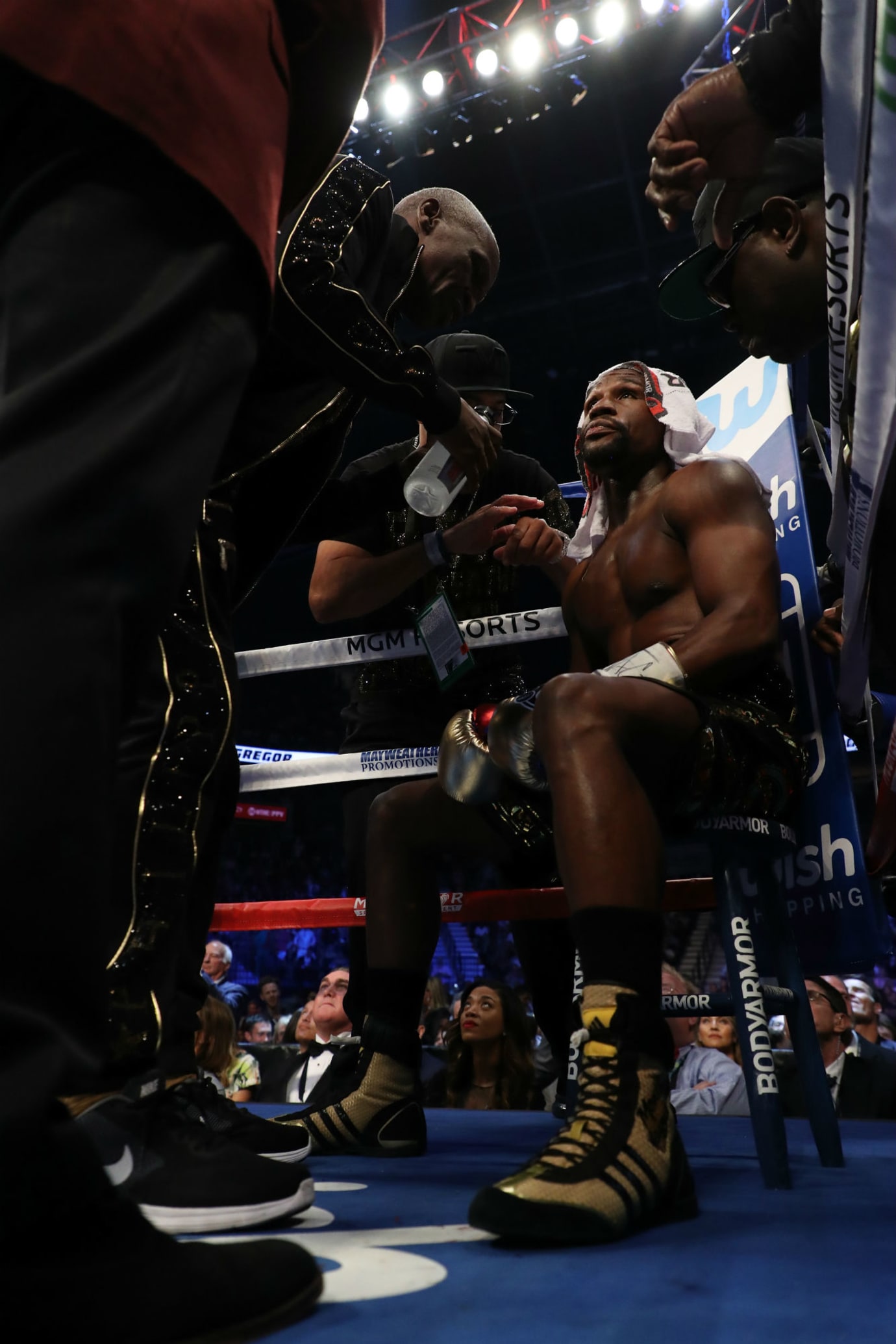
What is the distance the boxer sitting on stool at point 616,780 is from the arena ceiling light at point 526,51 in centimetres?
513

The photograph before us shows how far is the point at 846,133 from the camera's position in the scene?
0.81m

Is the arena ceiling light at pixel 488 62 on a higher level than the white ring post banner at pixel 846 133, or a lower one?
higher

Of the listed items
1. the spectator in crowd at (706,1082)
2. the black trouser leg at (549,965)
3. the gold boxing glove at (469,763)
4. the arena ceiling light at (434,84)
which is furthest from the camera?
the arena ceiling light at (434,84)

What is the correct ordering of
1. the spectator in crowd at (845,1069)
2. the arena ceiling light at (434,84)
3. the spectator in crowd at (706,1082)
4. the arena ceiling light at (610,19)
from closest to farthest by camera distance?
the spectator in crowd at (845,1069) → the spectator in crowd at (706,1082) → the arena ceiling light at (610,19) → the arena ceiling light at (434,84)

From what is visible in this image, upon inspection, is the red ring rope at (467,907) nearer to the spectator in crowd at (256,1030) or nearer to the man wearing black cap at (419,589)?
the man wearing black cap at (419,589)

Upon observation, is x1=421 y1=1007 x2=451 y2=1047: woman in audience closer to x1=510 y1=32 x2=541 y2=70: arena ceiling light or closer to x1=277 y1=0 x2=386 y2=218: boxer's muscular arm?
x1=277 y1=0 x2=386 y2=218: boxer's muscular arm

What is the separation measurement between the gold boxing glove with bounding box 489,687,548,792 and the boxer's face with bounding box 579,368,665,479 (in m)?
0.67

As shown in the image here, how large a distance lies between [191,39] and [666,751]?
90cm

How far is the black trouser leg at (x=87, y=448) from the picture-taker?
0.49 meters

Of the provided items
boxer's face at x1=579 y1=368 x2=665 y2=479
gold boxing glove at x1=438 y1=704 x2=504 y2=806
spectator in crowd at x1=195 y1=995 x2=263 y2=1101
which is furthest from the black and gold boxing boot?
spectator in crowd at x1=195 y1=995 x2=263 y2=1101

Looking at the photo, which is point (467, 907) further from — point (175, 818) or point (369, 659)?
point (175, 818)

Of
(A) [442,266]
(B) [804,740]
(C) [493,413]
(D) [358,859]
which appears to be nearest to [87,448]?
(A) [442,266]

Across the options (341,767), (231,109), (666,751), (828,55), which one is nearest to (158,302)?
(231,109)

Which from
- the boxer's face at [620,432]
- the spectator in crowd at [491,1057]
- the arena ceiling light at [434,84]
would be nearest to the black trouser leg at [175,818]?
the boxer's face at [620,432]
